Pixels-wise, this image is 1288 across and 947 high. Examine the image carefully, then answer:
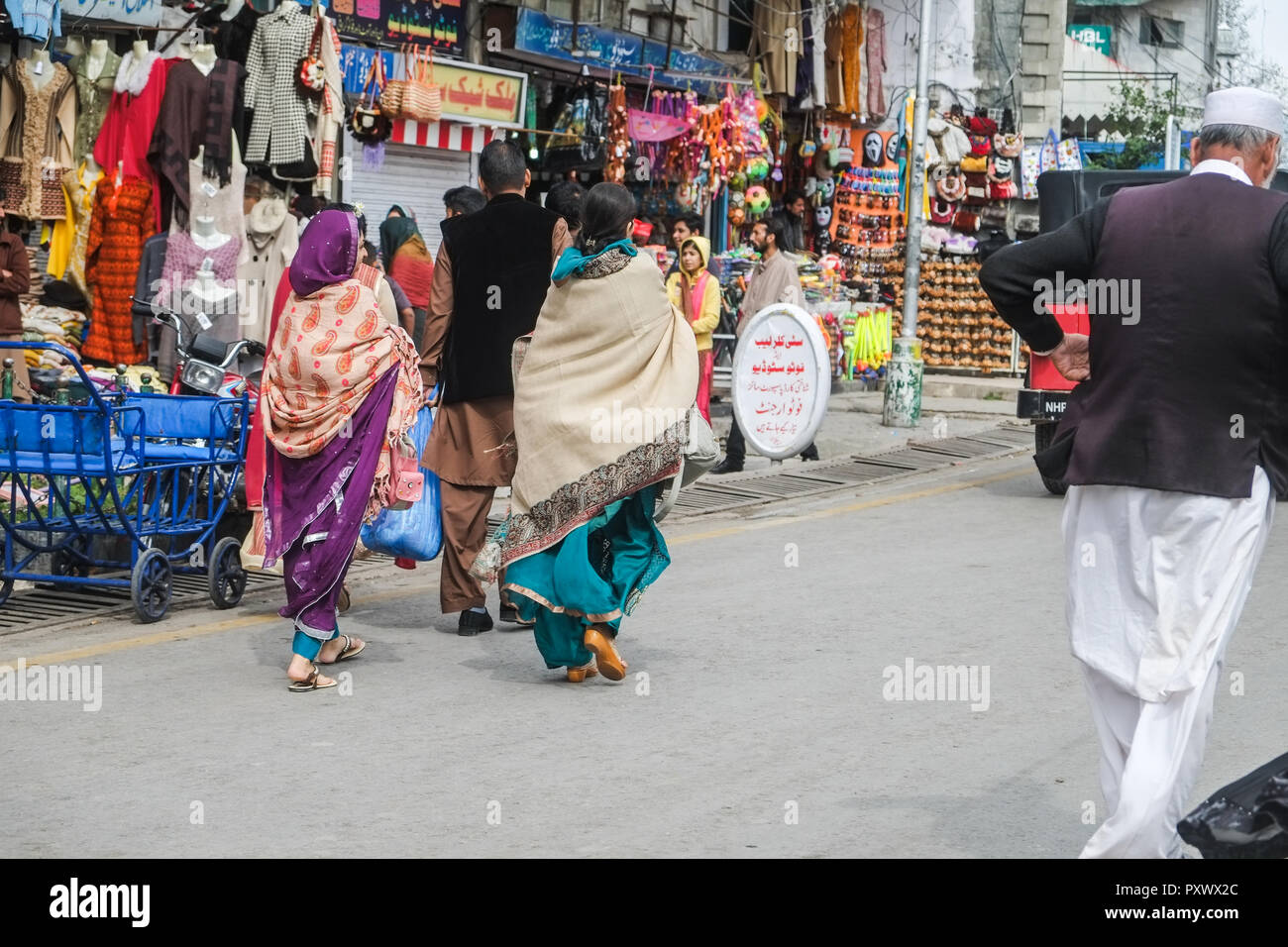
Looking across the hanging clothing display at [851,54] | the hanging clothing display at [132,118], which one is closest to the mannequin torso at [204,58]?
the hanging clothing display at [132,118]

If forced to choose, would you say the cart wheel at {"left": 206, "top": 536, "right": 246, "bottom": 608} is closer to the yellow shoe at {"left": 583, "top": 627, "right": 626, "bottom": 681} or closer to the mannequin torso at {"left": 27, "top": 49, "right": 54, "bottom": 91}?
the yellow shoe at {"left": 583, "top": 627, "right": 626, "bottom": 681}

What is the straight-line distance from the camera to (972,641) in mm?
7633

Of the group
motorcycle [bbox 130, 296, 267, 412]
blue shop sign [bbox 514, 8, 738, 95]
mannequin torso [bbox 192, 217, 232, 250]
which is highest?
blue shop sign [bbox 514, 8, 738, 95]

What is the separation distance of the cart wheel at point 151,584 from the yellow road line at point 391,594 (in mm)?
175

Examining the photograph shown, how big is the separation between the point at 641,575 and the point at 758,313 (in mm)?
6920

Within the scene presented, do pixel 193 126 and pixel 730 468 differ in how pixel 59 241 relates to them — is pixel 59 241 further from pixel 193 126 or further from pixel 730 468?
pixel 730 468

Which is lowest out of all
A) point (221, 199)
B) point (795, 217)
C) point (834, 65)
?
point (221, 199)

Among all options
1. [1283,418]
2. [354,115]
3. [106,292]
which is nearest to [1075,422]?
[1283,418]

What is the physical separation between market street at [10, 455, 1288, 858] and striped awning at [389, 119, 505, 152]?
7330 mm

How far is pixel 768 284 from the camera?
45.6ft

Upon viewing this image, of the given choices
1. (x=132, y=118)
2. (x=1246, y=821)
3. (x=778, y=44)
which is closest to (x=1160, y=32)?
(x=778, y=44)

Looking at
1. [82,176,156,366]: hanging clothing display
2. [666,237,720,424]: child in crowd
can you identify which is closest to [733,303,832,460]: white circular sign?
[666,237,720,424]: child in crowd

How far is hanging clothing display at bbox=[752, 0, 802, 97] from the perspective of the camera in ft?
68.2

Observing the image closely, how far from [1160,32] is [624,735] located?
49.6 metres
